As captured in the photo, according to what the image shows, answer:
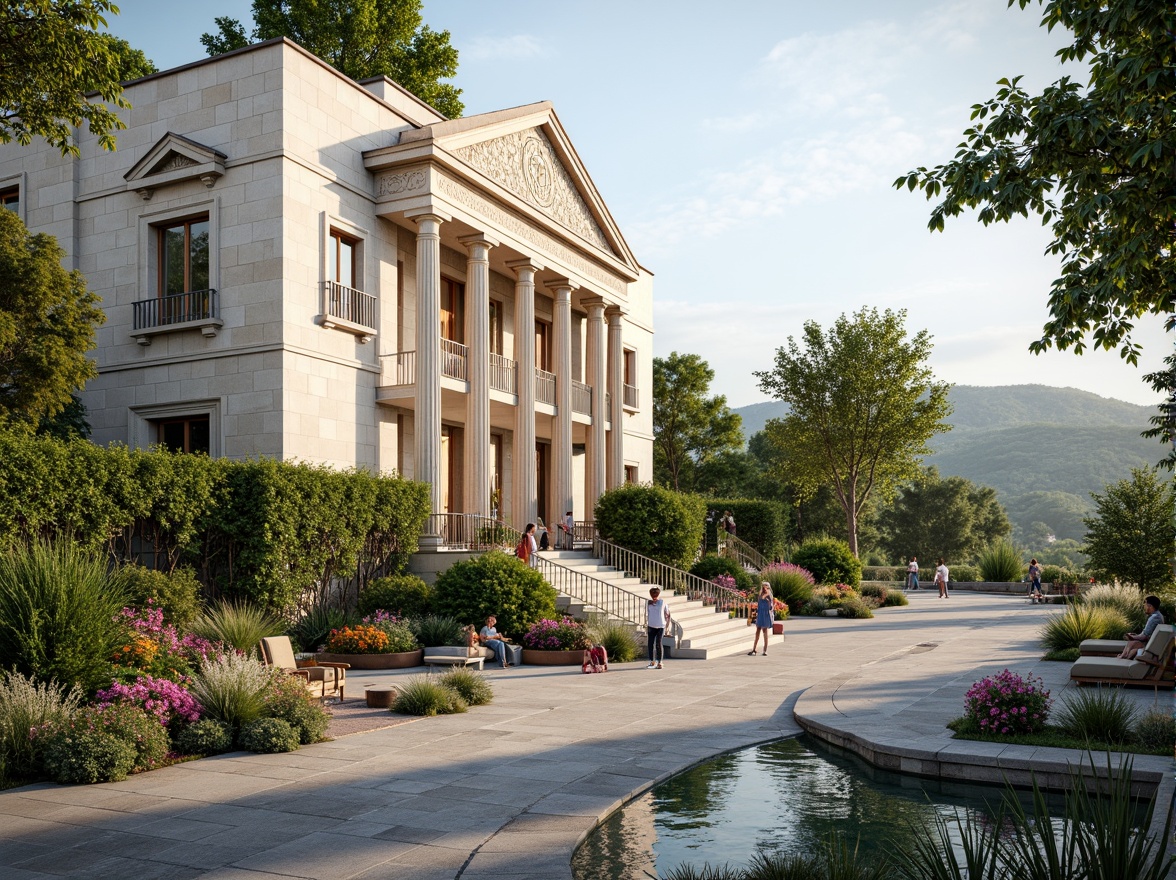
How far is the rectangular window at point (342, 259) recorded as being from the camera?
912 inches

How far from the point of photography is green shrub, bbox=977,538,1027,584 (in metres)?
46.9

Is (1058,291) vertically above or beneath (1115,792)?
above

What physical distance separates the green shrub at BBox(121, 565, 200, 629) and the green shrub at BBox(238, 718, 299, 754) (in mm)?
5322

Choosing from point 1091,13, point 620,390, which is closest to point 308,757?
point 1091,13

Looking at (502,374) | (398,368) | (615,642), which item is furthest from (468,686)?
(502,374)

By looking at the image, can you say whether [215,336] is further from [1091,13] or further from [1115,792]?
[1115,792]

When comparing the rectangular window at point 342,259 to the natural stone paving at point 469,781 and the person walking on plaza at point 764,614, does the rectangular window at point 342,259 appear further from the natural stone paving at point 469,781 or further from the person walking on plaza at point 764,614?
the person walking on plaza at point 764,614

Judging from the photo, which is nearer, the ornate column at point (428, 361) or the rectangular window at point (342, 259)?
the rectangular window at point (342, 259)

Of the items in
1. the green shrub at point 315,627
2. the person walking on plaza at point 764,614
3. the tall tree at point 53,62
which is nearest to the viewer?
the tall tree at point 53,62

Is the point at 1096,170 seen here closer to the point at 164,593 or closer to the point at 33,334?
the point at 164,593

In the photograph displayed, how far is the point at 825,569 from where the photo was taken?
36.8m

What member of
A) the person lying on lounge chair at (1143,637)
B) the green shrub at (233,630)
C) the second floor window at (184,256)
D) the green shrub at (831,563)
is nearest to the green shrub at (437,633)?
the green shrub at (233,630)

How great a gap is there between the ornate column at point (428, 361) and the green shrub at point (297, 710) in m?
11.7

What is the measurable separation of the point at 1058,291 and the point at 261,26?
117ft
